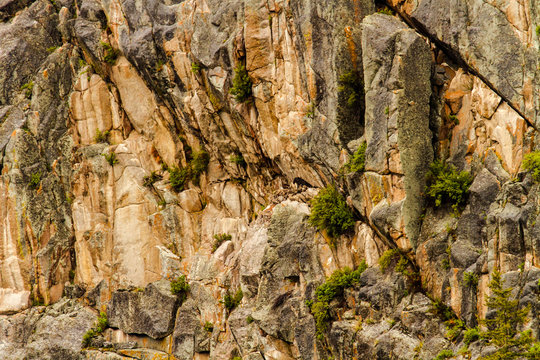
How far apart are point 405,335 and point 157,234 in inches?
572

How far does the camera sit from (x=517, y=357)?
941 inches

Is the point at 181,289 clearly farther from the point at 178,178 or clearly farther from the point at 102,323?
the point at 178,178

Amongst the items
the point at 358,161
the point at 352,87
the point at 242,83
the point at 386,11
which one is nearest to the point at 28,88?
the point at 242,83

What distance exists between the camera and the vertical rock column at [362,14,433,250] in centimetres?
2889

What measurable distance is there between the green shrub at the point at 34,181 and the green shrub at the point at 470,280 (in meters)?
22.9

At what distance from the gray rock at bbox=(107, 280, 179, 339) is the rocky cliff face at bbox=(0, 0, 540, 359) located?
10 centimetres

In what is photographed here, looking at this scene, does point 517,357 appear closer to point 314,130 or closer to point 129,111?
point 314,130

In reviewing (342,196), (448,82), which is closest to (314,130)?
(342,196)

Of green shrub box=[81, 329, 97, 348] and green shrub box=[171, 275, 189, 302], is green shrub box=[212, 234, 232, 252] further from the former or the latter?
green shrub box=[81, 329, 97, 348]

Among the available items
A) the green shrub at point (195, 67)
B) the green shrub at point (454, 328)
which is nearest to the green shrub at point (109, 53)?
the green shrub at point (195, 67)

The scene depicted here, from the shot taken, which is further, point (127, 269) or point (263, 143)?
point (127, 269)

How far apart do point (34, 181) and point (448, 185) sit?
21874mm

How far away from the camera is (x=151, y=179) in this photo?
3809 centimetres

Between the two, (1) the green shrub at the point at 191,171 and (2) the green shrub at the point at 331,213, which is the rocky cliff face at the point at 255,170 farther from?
(2) the green shrub at the point at 331,213
